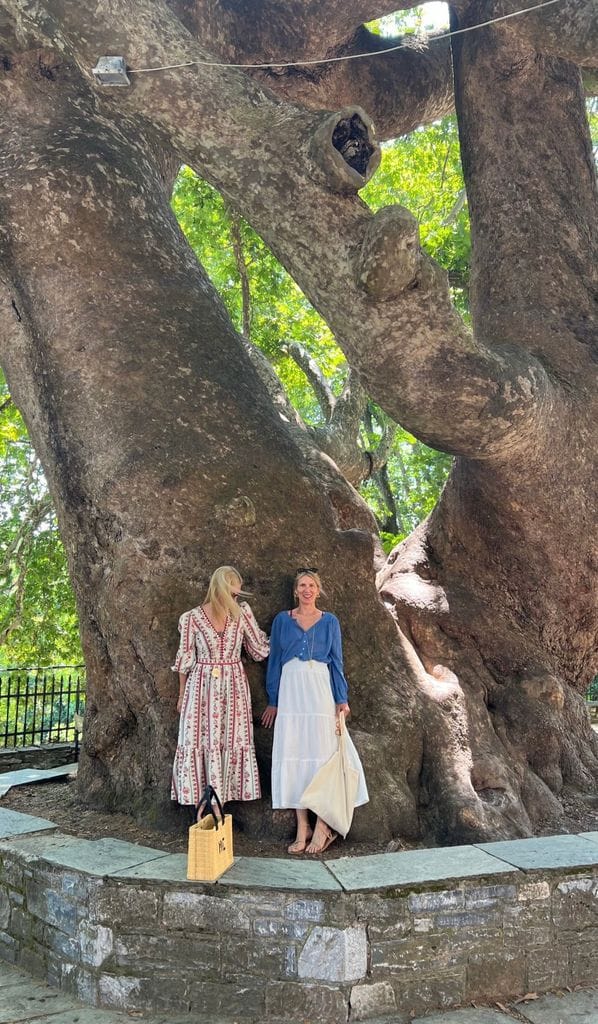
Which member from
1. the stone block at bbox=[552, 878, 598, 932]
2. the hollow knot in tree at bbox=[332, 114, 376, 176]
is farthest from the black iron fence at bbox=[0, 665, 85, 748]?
the hollow knot in tree at bbox=[332, 114, 376, 176]

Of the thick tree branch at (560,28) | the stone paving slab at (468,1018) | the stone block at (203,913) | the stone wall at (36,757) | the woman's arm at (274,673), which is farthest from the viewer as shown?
the stone wall at (36,757)

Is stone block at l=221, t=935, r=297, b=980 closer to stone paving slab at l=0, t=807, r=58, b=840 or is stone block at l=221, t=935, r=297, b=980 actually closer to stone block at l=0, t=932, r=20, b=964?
stone block at l=0, t=932, r=20, b=964

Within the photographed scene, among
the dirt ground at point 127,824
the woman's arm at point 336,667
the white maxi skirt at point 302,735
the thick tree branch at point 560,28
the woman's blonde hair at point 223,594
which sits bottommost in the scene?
the dirt ground at point 127,824

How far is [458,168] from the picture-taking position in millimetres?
11422

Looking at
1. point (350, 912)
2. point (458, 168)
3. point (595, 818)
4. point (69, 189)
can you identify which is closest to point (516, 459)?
point (595, 818)

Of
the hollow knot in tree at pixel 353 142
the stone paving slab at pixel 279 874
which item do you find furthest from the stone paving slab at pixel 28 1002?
the hollow knot in tree at pixel 353 142

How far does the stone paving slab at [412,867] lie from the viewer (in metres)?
3.17

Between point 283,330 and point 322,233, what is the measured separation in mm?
6721

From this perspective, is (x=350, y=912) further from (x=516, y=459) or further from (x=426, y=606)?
(x=516, y=459)

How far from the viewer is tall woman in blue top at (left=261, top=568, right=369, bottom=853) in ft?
12.6

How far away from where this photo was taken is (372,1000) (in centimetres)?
303

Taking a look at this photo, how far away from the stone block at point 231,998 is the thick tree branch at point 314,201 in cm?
291

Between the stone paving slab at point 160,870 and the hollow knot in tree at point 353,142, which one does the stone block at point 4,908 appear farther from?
the hollow knot in tree at point 353,142

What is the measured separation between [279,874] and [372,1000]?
1.91 feet
